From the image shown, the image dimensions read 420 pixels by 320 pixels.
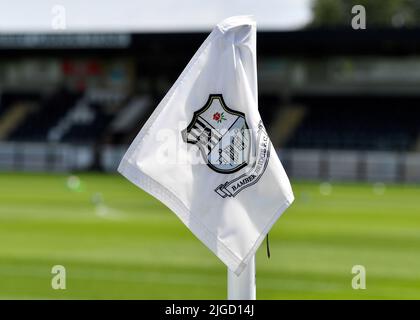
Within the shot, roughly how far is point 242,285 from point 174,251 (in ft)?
32.1

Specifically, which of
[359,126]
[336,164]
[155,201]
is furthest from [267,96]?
[155,201]

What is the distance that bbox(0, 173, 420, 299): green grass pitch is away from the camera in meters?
12.0

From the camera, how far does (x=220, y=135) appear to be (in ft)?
20.0

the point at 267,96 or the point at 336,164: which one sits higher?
the point at 267,96

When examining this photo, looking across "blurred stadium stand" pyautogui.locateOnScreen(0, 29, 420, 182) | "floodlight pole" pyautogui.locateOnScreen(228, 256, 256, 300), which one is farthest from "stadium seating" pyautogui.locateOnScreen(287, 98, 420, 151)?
"floodlight pole" pyautogui.locateOnScreen(228, 256, 256, 300)

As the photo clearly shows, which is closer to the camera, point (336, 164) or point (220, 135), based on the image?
point (220, 135)

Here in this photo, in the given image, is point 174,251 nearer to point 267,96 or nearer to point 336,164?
point 336,164

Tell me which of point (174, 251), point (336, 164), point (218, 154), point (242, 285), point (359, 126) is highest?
point (359, 126)

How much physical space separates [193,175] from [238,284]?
2.14 ft

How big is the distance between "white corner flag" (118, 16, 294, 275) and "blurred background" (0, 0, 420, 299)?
3833 millimetres

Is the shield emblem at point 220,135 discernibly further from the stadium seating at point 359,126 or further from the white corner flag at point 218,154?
the stadium seating at point 359,126

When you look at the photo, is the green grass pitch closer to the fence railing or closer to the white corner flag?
the white corner flag

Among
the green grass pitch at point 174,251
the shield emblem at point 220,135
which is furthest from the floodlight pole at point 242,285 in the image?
the green grass pitch at point 174,251

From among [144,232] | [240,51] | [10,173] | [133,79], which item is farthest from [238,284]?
[133,79]
